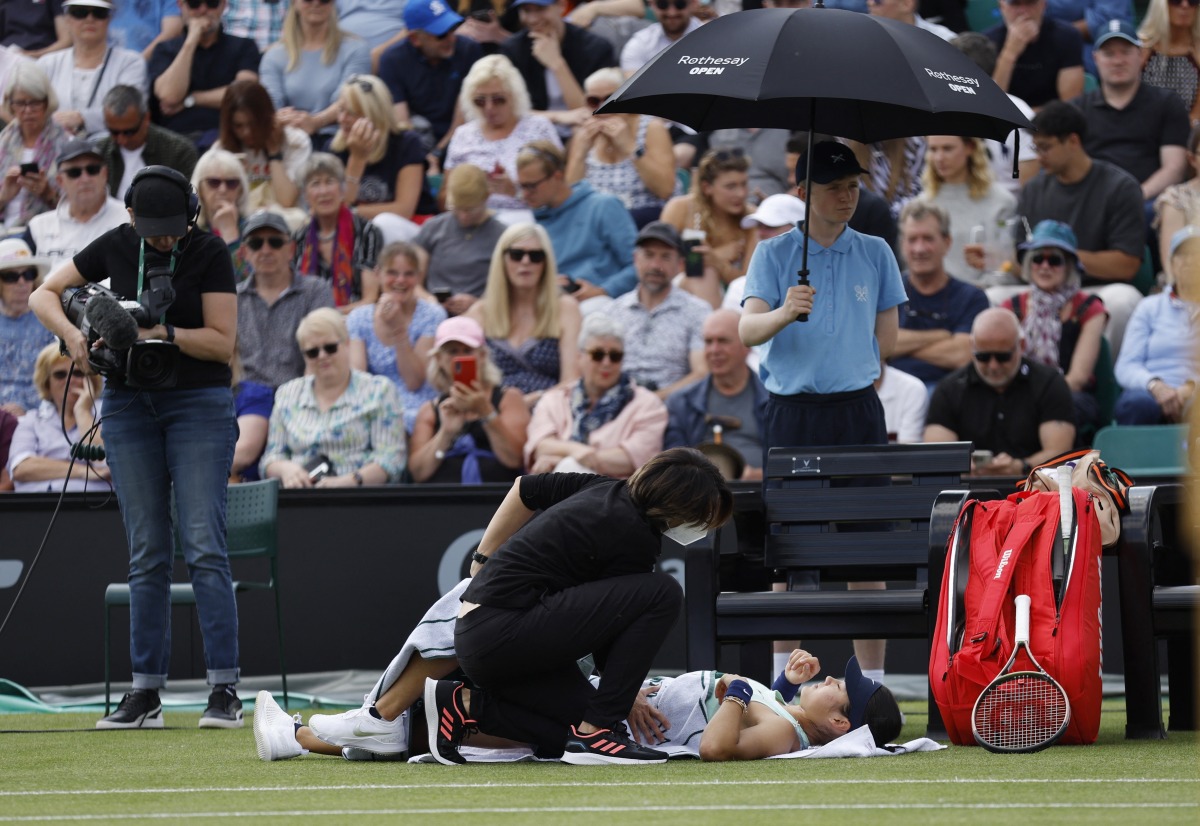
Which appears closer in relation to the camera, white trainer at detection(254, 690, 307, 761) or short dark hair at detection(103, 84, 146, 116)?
white trainer at detection(254, 690, 307, 761)

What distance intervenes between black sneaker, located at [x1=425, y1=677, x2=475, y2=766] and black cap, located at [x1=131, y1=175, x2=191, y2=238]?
7.41ft

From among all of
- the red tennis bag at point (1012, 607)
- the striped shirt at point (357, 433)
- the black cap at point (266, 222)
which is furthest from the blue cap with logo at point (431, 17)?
the red tennis bag at point (1012, 607)

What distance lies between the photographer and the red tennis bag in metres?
5.76

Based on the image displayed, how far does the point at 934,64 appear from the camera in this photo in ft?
23.3

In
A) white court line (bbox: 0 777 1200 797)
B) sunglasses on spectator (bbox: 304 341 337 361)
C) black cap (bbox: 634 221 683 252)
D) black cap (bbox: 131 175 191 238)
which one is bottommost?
white court line (bbox: 0 777 1200 797)

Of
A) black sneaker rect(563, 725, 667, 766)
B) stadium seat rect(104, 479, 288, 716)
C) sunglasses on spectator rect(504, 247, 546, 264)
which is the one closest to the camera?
black sneaker rect(563, 725, 667, 766)

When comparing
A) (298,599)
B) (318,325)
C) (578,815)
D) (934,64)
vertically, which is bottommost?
(298,599)

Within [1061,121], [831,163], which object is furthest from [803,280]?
[1061,121]

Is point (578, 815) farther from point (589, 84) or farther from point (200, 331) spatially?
point (589, 84)

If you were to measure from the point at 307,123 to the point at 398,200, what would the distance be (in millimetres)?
1059

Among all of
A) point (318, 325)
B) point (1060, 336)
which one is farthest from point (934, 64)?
point (318, 325)

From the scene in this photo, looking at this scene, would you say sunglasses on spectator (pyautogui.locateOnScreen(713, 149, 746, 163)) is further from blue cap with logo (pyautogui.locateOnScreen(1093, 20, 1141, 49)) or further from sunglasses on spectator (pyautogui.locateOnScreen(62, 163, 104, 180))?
sunglasses on spectator (pyautogui.locateOnScreen(62, 163, 104, 180))

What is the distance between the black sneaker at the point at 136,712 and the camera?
23.6 ft

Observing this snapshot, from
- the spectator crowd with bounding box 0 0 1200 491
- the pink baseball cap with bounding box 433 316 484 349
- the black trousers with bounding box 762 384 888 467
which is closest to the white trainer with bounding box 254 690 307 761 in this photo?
the black trousers with bounding box 762 384 888 467
